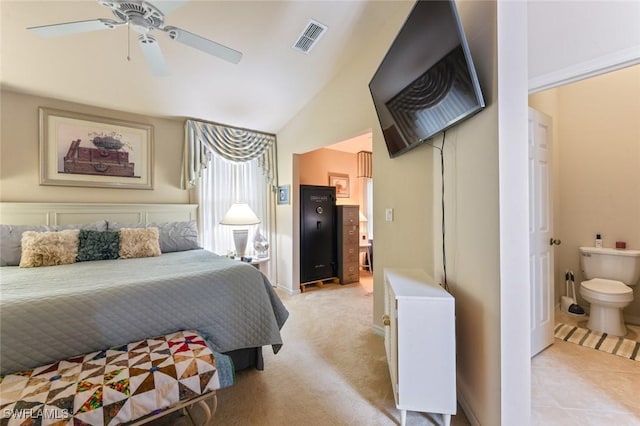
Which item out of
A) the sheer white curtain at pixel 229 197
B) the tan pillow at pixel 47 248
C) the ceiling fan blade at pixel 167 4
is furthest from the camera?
the sheer white curtain at pixel 229 197

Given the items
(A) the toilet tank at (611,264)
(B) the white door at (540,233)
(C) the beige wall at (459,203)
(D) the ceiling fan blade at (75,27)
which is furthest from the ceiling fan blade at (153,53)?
(A) the toilet tank at (611,264)

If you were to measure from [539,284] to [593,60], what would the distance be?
5.33 feet

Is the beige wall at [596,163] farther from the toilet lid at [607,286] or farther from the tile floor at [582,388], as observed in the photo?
the tile floor at [582,388]

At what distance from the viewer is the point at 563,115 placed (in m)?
2.91

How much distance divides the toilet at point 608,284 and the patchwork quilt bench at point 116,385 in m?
3.17

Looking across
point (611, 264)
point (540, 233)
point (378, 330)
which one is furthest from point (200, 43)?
point (611, 264)

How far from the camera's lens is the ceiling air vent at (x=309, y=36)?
2.30 meters

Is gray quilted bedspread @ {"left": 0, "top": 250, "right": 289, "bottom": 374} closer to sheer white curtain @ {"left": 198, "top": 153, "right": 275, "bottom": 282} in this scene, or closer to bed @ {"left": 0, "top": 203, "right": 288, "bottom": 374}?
bed @ {"left": 0, "top": 203, "right": 288, "bottom": 374}

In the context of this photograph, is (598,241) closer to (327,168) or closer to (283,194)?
(327,168)

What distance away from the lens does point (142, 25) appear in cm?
157

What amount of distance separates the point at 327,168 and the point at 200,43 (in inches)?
122

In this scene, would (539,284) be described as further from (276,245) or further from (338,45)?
(276,245)

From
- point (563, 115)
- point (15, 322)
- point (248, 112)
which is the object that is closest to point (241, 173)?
point (248, 112)

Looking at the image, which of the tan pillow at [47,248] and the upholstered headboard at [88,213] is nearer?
the tan pillow at [47,248]
